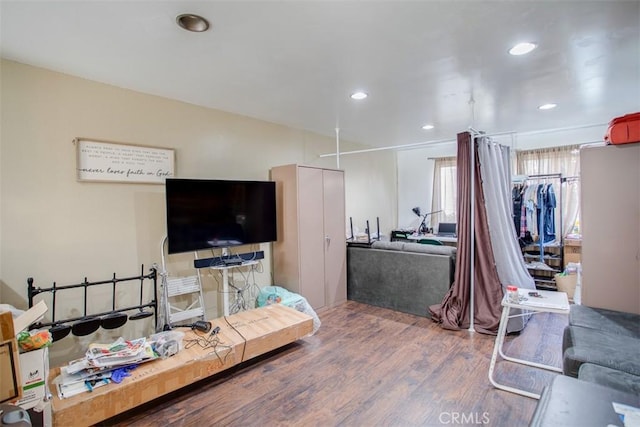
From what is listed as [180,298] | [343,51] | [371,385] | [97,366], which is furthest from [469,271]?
[97,366]

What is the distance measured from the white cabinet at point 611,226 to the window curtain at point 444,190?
3.69 metres

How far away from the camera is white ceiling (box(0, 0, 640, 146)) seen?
1.75 metres

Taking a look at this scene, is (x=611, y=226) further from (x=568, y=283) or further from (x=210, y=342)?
(x=210, y=342)

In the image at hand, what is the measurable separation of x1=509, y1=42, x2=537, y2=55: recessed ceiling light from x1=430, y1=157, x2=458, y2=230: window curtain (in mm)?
4107

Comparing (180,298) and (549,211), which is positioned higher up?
(549,211)

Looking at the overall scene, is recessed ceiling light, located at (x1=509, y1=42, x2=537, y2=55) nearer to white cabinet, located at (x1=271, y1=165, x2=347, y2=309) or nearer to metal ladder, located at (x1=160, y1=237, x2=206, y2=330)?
white cabinet, located at (x1=271, y1=165, x2=347, y2=309)

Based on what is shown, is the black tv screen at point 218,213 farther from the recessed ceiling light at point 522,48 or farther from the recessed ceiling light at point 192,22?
the recessed ceiling light at point 522,48

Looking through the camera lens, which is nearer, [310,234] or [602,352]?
[602,352]

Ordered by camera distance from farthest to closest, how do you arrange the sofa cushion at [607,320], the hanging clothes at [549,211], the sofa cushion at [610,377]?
the hanging clothes at [549,211], the sofa cushion at [607,320], the sofa cushion at [610,377]

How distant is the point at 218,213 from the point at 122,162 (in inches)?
37.8

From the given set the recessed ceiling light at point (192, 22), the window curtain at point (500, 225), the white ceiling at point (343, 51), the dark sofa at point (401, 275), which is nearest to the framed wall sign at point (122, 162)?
the white ceiling at point (343, 51)

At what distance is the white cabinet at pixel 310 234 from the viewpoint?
3.79 m

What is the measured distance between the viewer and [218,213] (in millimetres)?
3219

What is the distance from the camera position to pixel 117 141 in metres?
2.80
